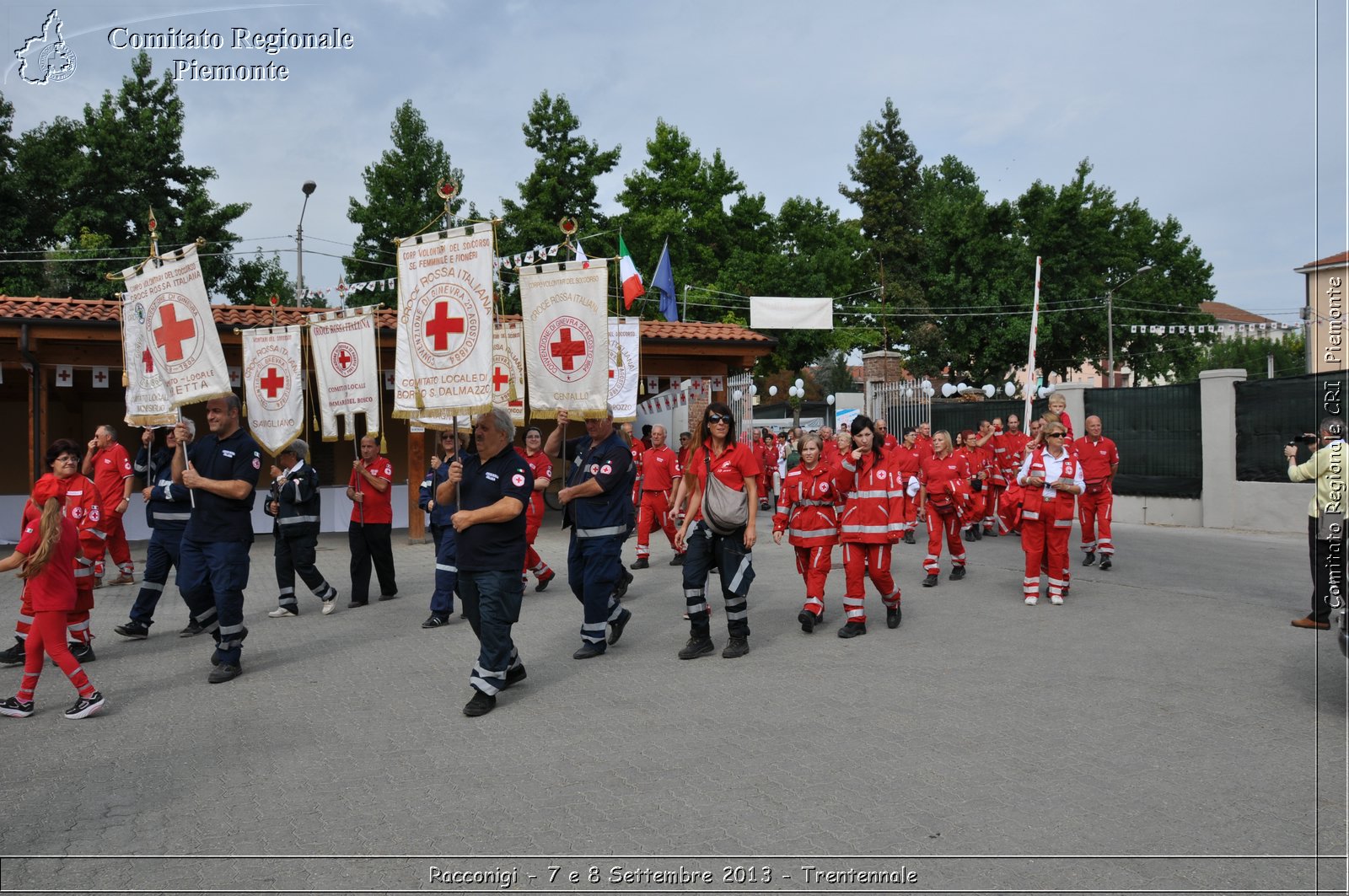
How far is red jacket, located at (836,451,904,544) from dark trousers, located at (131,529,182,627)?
Result: 5.80 m

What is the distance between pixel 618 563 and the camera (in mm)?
7445

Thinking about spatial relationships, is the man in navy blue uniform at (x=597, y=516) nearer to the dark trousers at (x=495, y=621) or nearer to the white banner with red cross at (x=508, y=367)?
the dark trousers at (x=495, y=621)

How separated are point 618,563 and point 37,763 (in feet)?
12.7

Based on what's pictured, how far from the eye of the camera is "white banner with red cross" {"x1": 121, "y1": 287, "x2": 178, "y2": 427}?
8102mm

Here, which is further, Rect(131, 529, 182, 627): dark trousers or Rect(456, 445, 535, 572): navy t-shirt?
Rect(131, 529, 182, 627): dark trousers

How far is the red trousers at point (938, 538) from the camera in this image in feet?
35.3

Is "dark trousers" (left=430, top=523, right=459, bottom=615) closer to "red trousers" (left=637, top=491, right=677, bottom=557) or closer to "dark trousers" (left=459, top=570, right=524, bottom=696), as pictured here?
"dark trousers" (left=459, top=570, right=524, bottom=696)

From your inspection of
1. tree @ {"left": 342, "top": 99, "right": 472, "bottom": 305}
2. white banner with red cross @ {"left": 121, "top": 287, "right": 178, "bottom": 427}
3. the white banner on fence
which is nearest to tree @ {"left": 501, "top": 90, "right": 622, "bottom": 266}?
tree @ {"left": 342, "top": 99, "right": 472, "bottom": 305}

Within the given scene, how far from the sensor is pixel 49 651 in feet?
19.2

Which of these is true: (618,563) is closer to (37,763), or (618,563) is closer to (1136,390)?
(37,763)

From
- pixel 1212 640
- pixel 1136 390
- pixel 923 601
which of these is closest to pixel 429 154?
pixel 1136 390

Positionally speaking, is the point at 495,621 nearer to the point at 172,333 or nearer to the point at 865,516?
the point at 865,516

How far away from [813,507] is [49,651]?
5598 mm

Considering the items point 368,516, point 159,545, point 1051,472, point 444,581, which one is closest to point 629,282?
point 368,516
